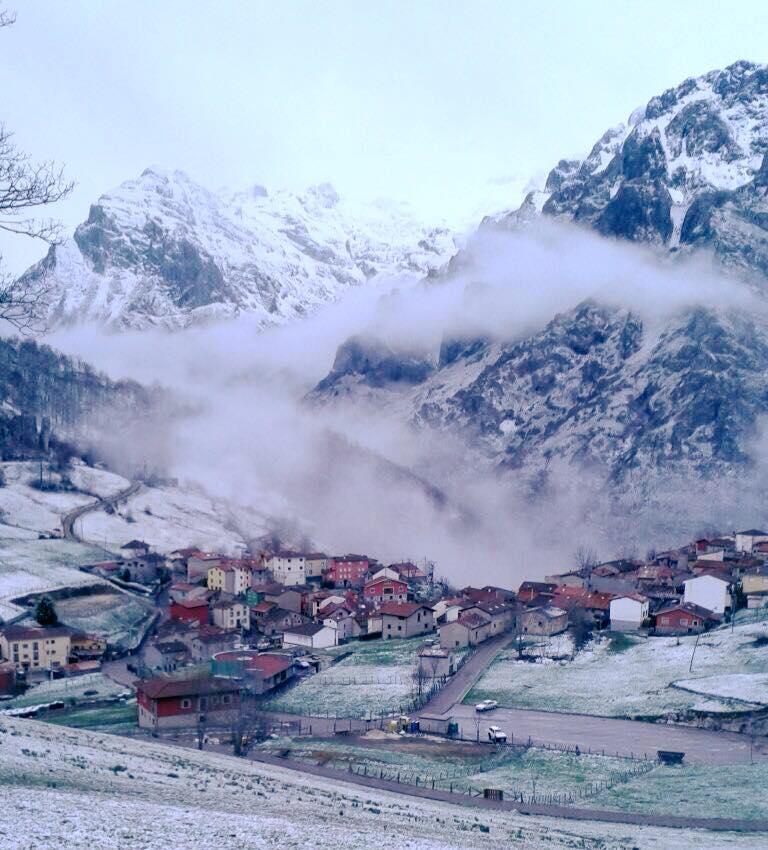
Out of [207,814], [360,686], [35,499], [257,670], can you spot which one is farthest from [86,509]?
[207,814]

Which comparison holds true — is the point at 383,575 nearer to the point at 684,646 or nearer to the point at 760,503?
the point at 684,646

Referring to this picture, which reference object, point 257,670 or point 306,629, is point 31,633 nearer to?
point 257,670

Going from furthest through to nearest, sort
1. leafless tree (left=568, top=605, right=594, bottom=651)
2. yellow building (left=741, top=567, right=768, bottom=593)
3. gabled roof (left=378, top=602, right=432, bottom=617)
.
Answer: gabled roof (left=378, top=602, right=432, bottom=617)
yellow building (left=741, top=567, right=768, bottom=593)
leafless tree (left=568, top=605, right=594, bottom=651)

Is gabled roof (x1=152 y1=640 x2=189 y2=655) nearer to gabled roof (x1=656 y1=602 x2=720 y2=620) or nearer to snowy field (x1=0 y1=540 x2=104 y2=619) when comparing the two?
snowy field (x1=0 y1=540 x2=104 y2=619)

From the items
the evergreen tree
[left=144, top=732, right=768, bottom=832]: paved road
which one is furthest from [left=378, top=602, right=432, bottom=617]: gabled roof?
[left=144, top=732, right=768, bottom=832]: paved road

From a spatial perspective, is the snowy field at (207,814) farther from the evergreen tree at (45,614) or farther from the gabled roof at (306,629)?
the evergreen tree at (45,614)

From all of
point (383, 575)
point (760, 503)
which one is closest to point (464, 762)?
point (383, 575)
